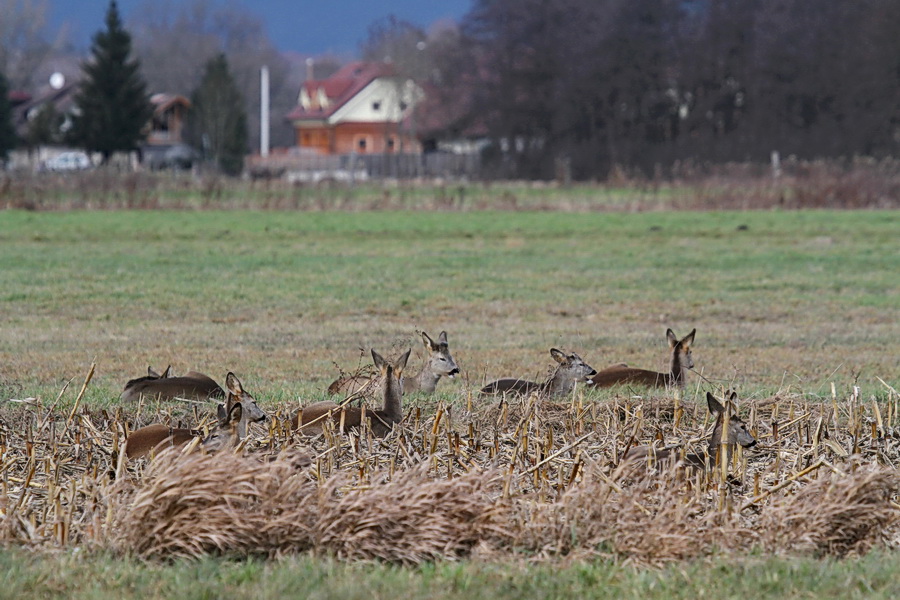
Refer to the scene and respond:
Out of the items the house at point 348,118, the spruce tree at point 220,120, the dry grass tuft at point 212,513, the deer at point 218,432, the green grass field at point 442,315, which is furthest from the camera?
the house at point 348,118

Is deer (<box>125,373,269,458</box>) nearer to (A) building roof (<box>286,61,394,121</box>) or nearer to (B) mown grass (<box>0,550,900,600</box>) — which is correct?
(B) mown grass (<box>0,550,900,600</box>)

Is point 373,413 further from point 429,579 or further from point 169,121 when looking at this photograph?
point 169,121

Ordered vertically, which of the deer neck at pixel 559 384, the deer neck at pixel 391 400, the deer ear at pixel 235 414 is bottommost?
the deer neck at pixel 559 384

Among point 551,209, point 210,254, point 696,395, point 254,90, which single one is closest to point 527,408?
point 696,395

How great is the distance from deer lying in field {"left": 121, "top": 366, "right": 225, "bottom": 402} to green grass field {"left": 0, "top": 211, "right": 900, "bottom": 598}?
22 cm

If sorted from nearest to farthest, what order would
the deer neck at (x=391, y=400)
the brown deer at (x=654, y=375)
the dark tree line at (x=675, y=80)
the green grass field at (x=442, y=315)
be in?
the green grass field at (x=442, y=315), the deer neck at (x=391, y=400), the brown deer at (x=654, y=375), the dark tree line at (x=675, y=80)

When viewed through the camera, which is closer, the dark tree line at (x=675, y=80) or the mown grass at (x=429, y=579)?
the mown grass at (x=429, y=579)

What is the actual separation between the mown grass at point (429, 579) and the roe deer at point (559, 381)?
3.63m

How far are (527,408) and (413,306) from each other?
314 inches

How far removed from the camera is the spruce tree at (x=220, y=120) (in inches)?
2596

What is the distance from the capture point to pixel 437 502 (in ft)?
19.5

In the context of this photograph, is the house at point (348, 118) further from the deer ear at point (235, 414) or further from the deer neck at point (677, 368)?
the deer ear at point (235, 414)

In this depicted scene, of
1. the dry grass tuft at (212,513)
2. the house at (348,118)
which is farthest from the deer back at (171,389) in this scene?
the house at (348,118)

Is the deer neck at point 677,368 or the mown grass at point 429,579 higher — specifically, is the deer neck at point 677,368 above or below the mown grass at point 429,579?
above
